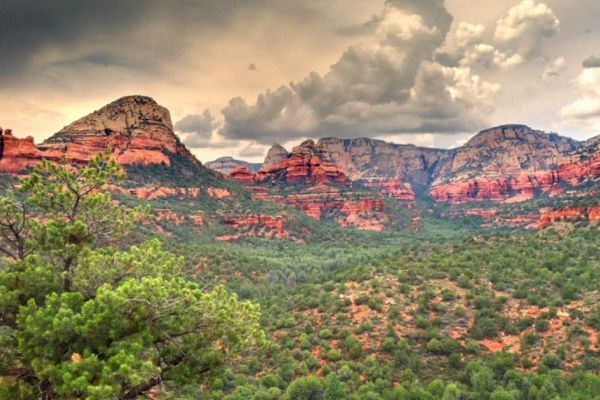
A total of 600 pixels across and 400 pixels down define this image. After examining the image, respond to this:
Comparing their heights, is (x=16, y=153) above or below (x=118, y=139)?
below

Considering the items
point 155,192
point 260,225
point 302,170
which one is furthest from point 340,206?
point 155,192

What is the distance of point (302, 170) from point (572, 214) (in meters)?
129

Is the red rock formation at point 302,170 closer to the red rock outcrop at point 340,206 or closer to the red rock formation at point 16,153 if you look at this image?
the red rock outcrop at point 340,206

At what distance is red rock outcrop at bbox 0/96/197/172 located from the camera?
9962 cm

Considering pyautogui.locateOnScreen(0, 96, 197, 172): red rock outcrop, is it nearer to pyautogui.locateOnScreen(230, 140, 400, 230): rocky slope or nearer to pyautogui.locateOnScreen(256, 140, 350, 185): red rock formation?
pyautogui.locateOnScreen(230, 140, 400, 230): rocky slope

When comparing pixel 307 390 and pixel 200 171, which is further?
pixel 200 171

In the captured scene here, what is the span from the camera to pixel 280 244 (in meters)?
110

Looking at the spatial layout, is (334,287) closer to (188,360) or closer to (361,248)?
(188,360)

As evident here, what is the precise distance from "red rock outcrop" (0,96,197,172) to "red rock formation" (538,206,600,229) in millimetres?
101079

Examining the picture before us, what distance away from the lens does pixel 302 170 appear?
7431 inches

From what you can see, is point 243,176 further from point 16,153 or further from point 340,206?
point 16,153

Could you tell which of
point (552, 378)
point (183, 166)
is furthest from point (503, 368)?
point (183, 166)

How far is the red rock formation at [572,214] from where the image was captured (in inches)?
2473

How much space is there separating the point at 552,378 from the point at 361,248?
85418 millimetres
